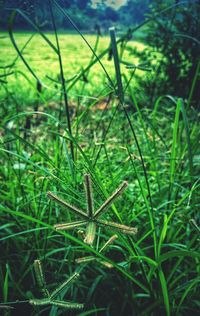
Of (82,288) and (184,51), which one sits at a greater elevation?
(184,51)

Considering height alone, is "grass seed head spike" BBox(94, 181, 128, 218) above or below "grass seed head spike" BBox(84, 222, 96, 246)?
above

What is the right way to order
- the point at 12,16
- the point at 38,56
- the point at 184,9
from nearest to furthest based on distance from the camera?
the point at 12,16
the point at 184,9
the point at 38,56

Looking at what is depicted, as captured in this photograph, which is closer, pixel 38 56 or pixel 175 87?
pixel 175 87

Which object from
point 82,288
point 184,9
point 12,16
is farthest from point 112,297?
point 184,9

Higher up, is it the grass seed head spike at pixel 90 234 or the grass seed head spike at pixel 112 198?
the grass seed head spike at pixel 112 198

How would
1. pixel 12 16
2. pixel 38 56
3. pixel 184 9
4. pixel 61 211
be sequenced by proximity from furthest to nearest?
pixel 38 56 < pixel 184 9 < pixel 61 211 < pixel 12 16

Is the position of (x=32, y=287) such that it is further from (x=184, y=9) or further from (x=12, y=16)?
(x=184, y=9)

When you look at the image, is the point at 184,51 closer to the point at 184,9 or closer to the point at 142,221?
the point at 184,9

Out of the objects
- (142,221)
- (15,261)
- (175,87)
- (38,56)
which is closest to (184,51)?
(175,87)

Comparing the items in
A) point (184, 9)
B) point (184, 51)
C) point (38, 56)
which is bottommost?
point (38, 56)

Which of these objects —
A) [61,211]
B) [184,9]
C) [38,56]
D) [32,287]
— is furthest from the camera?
[38,56]
